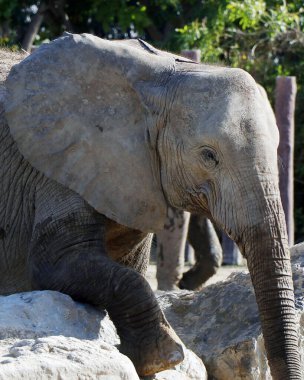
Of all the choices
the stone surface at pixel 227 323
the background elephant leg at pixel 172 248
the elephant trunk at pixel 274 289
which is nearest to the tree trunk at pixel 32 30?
the background elephant leg at pixel 172 248

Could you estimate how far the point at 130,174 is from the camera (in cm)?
561

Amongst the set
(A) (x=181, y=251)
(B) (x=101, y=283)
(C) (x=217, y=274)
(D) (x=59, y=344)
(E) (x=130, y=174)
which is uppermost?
(E) (x=130, y=174)

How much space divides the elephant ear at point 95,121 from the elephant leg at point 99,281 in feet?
0.49

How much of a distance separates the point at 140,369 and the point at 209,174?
0.92 meters

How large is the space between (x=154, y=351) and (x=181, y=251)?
5882 mm

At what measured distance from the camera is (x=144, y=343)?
201 inches

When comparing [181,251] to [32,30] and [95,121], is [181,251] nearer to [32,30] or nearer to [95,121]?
[95,121]

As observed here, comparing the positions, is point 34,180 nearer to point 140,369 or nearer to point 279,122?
point 140,369

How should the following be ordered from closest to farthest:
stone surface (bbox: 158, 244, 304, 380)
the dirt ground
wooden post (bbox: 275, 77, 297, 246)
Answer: stone surface (bbox: 158, 244, 304, 380)
the dirt ground
wooden post (bbox: 275, 77, 297, 246)

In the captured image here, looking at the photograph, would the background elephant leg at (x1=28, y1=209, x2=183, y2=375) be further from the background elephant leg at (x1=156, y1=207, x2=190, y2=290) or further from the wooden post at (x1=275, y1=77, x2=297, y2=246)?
the wooden post at (x1=275, y1=77, x2=297, y2=246)

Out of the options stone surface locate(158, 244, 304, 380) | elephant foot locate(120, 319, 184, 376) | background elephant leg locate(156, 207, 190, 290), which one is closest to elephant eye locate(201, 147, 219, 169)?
elephant foot locate(120, 319, 184, 376)

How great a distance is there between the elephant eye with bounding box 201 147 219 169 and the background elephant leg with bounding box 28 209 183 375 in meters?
0.58

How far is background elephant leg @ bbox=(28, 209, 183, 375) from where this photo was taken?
509 centimetres

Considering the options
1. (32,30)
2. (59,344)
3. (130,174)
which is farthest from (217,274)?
(59,344)
